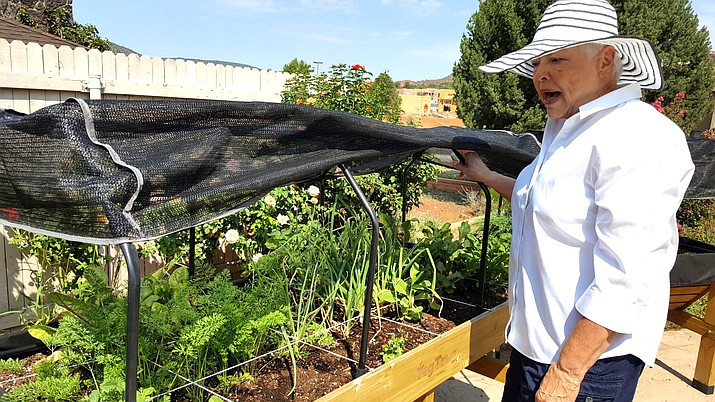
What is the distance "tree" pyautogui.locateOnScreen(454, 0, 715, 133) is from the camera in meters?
9.30

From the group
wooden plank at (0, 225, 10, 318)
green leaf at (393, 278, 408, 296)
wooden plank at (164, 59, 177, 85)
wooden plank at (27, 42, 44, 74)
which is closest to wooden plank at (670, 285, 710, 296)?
→ green leaf at (393, 278, 408, 296)

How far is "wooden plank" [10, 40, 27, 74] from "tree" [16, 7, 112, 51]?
295 inches

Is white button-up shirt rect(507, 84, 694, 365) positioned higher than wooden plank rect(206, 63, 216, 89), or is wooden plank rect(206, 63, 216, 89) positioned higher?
wooden plank rect(206, 63, 216, 89)

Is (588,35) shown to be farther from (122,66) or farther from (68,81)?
(122,66)

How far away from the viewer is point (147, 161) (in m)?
1.23

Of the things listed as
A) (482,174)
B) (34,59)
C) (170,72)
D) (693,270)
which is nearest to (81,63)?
(34,59)

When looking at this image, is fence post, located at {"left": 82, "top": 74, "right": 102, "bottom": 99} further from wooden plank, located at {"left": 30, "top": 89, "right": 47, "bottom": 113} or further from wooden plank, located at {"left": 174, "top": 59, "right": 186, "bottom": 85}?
wooden plank, located at {"left": 174, "top": 59, "right": 186, "bottom": 85}

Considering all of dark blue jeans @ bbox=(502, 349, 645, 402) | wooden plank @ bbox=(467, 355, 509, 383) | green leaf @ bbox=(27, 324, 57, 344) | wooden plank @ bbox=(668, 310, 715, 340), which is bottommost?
wooden plank @ bbox=(668, 310, 715, 340)

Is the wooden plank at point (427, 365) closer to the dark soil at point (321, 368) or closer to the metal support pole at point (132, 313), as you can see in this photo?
the dark soil at point (321, 368)

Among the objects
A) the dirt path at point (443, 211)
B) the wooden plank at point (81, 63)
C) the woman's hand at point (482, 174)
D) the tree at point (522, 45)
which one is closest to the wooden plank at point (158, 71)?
the wooden plank at point (81, 63)

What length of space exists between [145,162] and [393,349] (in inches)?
59.6

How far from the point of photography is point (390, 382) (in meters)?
2.08

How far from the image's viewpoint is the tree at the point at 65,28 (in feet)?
36.1

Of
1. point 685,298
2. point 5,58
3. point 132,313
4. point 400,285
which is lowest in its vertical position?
point 685,298
